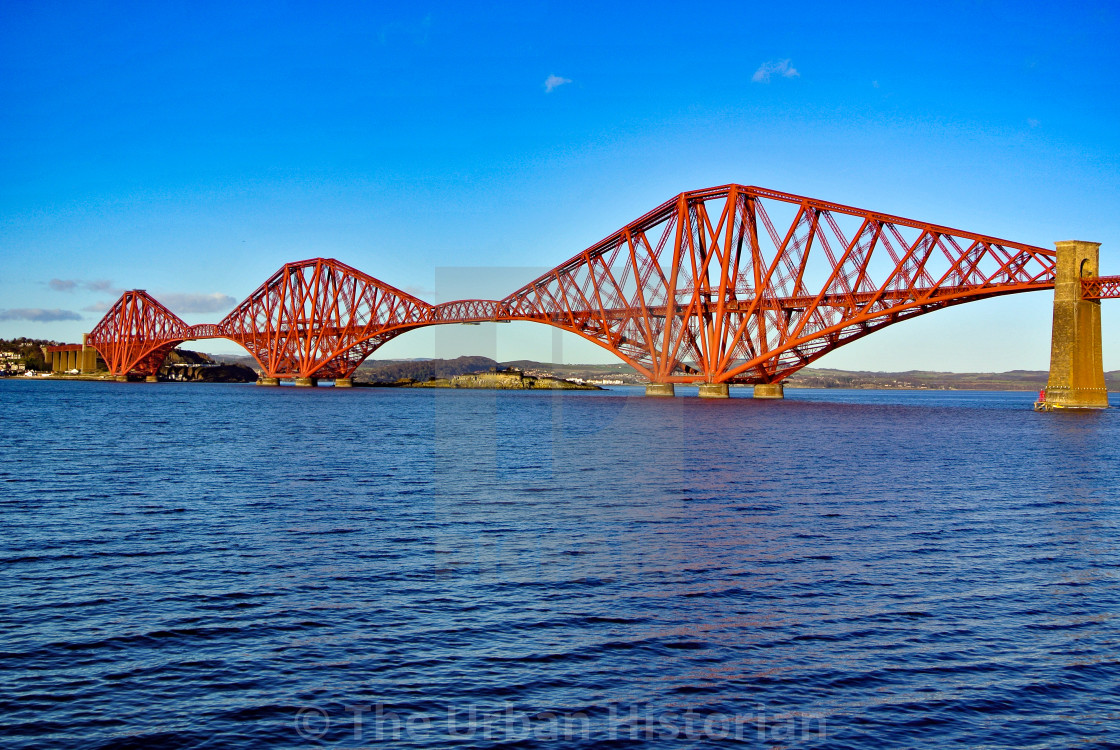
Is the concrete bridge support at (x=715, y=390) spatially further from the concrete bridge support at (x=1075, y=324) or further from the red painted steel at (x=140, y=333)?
the red painted steel at (x=140, y=333)

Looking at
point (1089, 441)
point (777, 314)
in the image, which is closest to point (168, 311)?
point (777, 314)

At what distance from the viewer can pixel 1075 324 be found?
61.9 meters

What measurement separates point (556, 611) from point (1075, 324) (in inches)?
2449

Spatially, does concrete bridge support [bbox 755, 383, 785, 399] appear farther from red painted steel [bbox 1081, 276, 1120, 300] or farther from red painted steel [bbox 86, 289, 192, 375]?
red painted steel [bbox 86, 289, 192, 375]

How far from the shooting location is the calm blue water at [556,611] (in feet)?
28.1

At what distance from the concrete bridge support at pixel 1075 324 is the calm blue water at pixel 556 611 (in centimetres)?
4107

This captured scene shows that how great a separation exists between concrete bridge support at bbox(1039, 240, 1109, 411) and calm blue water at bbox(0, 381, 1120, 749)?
4107 cm

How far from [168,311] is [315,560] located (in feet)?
612

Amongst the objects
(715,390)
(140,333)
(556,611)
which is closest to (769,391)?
(715,390)

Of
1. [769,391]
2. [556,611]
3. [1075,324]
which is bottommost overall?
[556,611]


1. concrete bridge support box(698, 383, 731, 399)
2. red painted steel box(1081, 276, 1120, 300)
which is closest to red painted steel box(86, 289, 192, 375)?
concrete bridge support box(698, 383, 731, 399)

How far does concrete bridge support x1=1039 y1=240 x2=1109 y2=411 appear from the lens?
6238 cm

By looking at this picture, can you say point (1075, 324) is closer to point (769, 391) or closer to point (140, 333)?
point (769, 391)

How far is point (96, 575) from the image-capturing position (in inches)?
541
